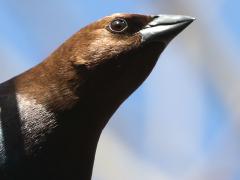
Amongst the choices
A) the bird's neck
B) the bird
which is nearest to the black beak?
the bird

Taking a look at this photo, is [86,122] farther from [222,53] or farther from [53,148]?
[222,53]

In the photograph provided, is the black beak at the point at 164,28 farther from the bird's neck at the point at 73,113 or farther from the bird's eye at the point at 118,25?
the bird's neck at the point at 73,113

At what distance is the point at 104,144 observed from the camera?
5.21 m

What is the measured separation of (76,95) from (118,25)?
37 cm

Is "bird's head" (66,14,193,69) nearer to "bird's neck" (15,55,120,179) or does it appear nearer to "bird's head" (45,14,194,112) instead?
"bird's head" (45,14,194,112)

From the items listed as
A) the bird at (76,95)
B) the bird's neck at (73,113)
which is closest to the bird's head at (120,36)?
the bird at (76,95)

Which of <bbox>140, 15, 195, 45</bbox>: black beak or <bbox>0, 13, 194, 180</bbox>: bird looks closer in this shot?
<bbox>0, 13, 194, 180</bbox>: bird

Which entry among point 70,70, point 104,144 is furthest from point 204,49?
point 70,70

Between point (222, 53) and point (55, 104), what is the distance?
1.16 metres

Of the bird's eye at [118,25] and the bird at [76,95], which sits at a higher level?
the bird's eye at [118,25]

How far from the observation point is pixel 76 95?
4270 millimetres

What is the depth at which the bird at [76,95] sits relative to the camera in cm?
414

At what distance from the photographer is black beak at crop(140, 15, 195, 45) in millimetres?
4330

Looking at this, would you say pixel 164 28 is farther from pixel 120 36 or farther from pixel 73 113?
pixel 73 113
